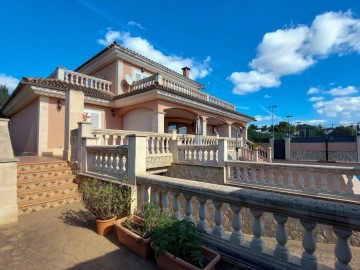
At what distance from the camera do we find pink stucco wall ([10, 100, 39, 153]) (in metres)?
9.94

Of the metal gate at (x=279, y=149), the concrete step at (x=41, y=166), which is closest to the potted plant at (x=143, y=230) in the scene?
the concrete step at (x=41, y=166)

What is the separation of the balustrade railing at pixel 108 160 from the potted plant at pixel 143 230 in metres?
1.55

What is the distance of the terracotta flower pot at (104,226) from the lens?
12.1ft

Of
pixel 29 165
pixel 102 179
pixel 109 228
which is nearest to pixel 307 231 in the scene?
pixel 109 228

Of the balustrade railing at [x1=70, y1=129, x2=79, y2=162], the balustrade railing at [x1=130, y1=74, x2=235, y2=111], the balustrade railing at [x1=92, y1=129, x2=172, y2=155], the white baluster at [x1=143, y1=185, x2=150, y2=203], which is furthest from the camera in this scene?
the balustrade railing at [x1=130, y1=74, x2=235, y2=111]

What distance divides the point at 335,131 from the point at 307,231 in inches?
1304

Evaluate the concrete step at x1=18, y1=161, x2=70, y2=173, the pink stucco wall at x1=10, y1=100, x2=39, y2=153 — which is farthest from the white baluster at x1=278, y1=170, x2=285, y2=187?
the pink stucco wall at x1=10, y1=100, x2=39, y2=153

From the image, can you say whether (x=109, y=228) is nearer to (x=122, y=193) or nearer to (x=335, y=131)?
(x=122, y=193)


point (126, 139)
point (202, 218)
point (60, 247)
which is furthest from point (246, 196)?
point (126, 139)

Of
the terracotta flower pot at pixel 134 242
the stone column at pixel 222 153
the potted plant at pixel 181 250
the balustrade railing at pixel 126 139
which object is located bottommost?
the terracotta flower pot at pixel 134 242

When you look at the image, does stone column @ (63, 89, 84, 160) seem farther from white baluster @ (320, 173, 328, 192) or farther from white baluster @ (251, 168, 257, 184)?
white baluster @ (320, 173, 328, 192)

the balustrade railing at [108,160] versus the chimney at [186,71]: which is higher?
the chimney at [186,71]

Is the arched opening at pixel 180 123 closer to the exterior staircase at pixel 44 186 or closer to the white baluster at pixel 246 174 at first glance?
the white baluster at pixel 246 174

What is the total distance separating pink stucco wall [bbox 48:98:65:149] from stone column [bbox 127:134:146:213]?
7.17m
